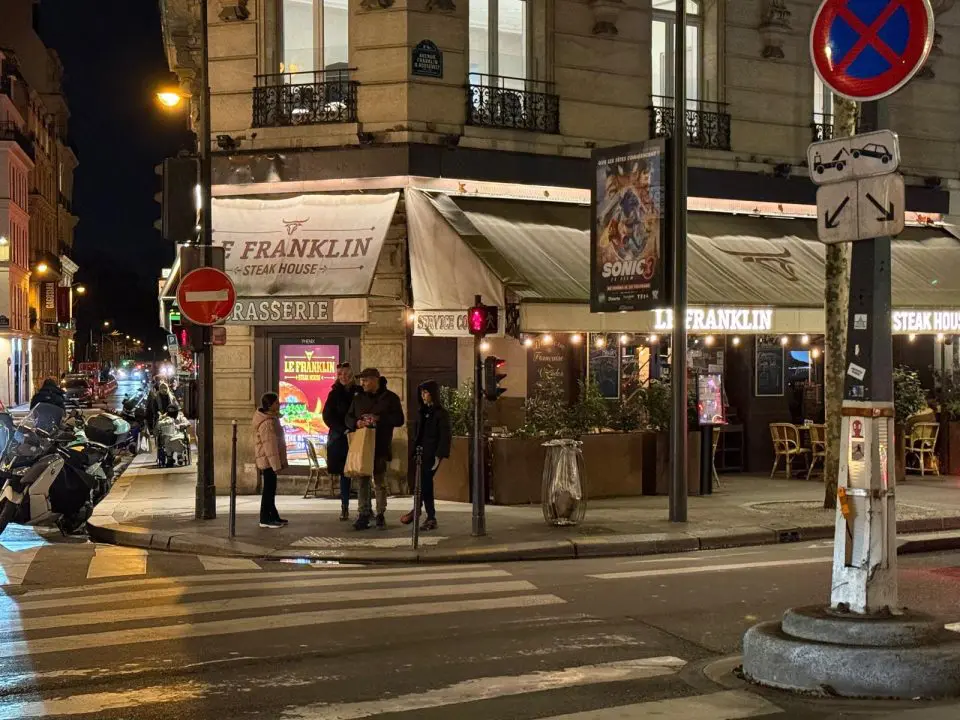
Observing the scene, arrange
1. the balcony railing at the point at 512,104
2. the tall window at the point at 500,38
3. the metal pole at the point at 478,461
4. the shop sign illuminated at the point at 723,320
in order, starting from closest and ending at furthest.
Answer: the metal pole at the point at 478,461 < the shop sign illuminated at the point at 723,320 < the balcony railing at the point at 512,104 < the tall window at the point at 500,38

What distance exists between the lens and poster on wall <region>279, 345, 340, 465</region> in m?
17.1

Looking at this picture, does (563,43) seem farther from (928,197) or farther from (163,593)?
(163,593)

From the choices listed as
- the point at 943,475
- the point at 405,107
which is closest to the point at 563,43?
the point at 405,107

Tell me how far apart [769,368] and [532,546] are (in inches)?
349

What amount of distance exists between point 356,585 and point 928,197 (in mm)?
15384

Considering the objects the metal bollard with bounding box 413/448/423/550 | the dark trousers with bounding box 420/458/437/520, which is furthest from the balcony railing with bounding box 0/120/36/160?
the metal bollard with bounding box 413/448/423/550

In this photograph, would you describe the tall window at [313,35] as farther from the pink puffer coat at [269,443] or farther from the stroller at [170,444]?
the stroller at [170,444]

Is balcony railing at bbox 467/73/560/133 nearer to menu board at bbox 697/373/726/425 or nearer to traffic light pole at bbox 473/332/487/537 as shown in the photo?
menu board at bbox 697/373/726/425

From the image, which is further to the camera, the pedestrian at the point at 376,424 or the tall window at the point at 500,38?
the tall window at the point at 500,38

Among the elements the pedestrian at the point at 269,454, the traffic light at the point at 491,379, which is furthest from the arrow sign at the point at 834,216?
the pedestrian at the point at 269,454

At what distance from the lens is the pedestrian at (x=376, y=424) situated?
13.6 meters

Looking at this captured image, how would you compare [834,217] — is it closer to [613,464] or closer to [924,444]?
[613,464]

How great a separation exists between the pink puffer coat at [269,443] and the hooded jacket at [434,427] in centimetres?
174

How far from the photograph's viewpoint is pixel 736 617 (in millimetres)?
8523
